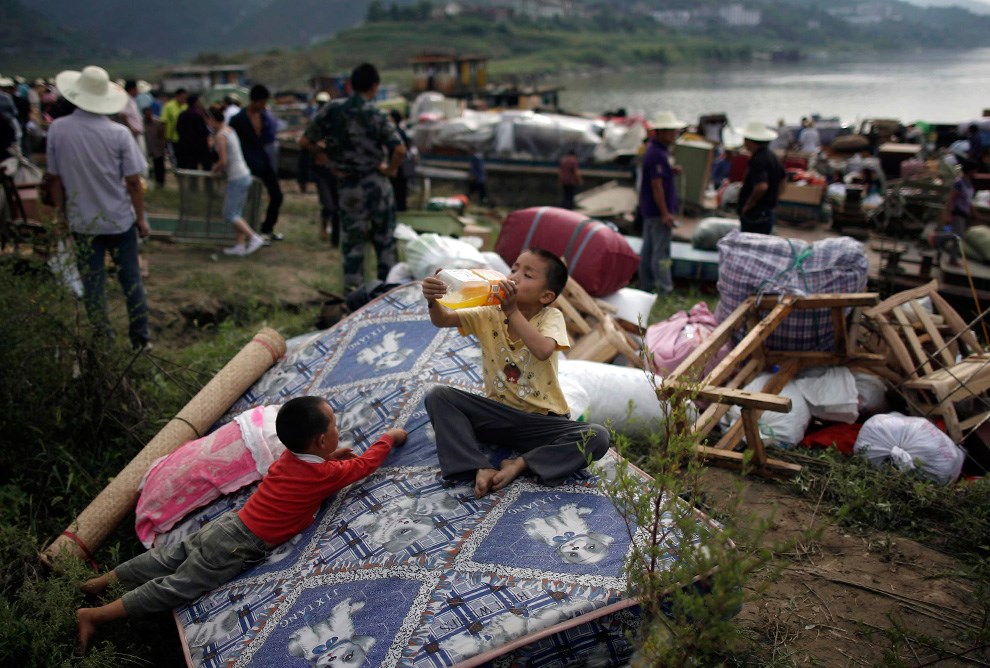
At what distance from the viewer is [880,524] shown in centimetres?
314

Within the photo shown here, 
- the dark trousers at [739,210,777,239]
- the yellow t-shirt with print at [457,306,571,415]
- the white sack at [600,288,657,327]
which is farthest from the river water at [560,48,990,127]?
the yellow t-shirt with print at [457,306,571,415]

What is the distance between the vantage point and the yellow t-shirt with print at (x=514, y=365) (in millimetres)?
2770

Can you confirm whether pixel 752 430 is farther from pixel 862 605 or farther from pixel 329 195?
pixel 329 195

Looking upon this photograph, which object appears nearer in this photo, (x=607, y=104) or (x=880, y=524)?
(x=880, y=524)

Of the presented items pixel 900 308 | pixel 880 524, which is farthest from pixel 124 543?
pixel 900 308

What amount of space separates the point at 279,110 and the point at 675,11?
121289mm

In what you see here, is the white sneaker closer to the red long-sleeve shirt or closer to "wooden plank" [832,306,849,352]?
the red long-sleeve shirt

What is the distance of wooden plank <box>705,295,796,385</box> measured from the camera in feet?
12.2

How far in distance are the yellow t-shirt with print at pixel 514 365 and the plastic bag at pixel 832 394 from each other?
1.79 meters

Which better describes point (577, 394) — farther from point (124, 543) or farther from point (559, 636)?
point (124, 543)

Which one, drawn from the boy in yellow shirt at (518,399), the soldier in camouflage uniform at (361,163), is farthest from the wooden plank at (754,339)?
the soldier in camouflage uniform at (361,163)

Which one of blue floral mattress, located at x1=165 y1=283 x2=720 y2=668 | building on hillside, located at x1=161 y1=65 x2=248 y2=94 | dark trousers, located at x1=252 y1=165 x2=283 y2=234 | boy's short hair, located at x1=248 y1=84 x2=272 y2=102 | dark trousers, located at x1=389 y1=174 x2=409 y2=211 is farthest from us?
building on hillside, located at x1=161 y1=65 x2=248 y2=94

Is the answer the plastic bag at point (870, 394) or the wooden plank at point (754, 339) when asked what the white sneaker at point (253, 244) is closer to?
the wooden plank at point (754, 339)

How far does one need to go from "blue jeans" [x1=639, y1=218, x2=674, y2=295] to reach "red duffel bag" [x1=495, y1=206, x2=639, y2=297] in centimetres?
117
